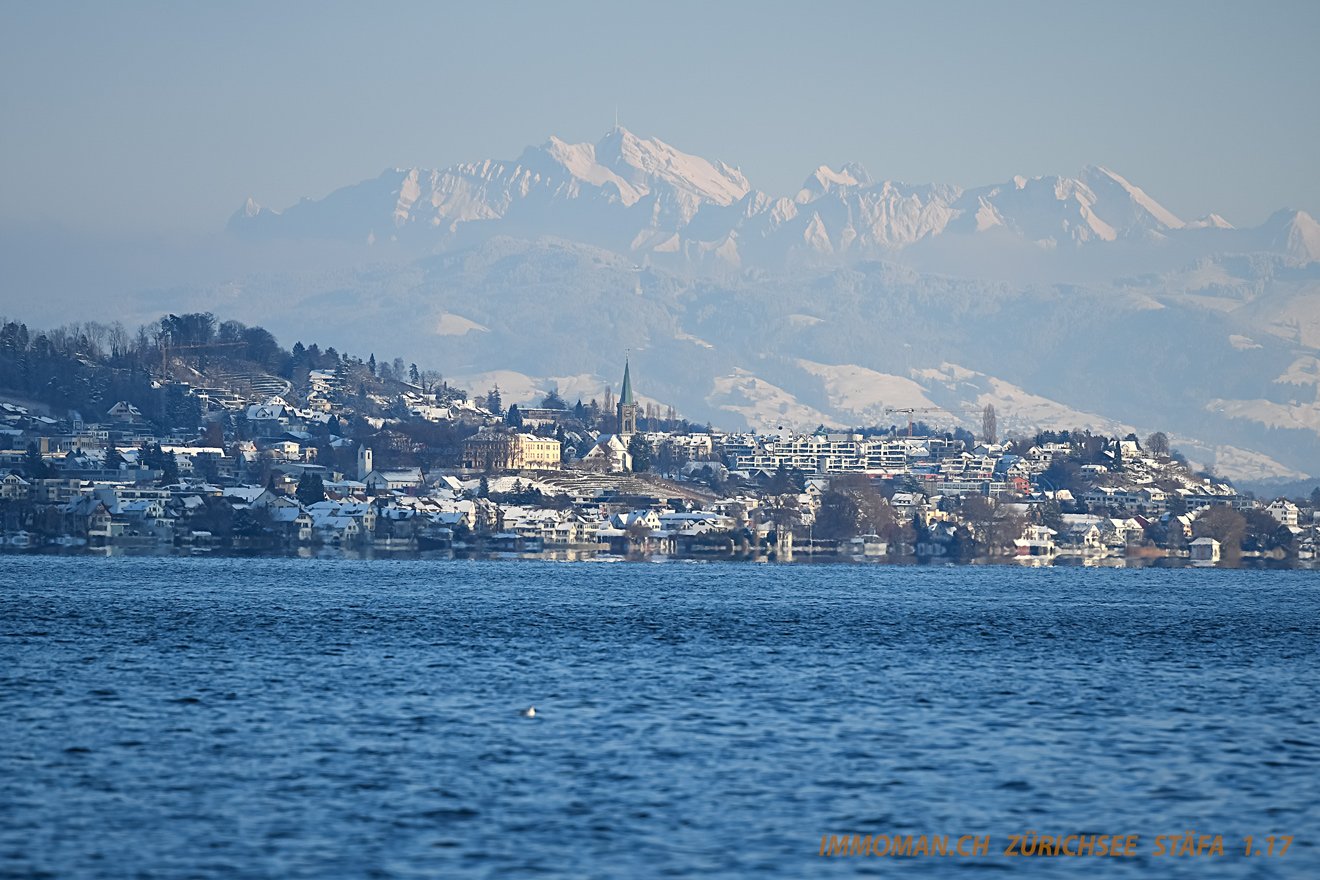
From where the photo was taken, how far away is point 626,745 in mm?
33188

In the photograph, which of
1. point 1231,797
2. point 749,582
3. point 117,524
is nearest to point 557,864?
point 1231,797

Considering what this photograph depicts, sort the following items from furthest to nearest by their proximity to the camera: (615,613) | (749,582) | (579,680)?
(749,582), (615,613), (579,680)

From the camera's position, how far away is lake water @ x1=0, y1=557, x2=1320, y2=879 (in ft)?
78.2

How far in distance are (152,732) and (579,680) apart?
46.9ft

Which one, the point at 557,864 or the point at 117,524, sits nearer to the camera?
the point at 557,864

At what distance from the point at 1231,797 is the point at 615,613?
174 ft

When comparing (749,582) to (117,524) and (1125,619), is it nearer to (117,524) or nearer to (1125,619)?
(1125,619)

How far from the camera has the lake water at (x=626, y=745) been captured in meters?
23.8

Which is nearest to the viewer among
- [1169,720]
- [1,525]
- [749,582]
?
[1169,720]

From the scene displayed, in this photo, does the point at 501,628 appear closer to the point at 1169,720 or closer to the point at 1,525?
the point at 1169,720

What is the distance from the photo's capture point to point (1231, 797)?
2831cm

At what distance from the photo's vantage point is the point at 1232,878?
22.8m

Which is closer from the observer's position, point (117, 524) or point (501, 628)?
point (501, 628)

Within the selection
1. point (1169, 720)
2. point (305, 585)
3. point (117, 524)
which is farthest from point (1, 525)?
point (1169, 720)
